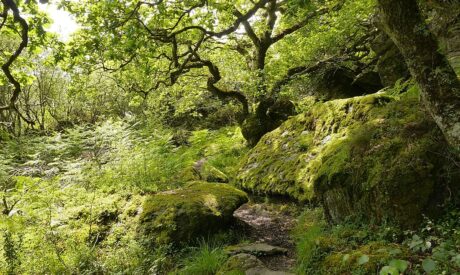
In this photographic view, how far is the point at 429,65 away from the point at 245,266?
344 cm

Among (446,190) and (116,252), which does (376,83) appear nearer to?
(446,190)

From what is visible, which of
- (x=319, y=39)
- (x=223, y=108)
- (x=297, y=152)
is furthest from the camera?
(x=223, y=108)

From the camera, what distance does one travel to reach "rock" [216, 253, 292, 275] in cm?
469

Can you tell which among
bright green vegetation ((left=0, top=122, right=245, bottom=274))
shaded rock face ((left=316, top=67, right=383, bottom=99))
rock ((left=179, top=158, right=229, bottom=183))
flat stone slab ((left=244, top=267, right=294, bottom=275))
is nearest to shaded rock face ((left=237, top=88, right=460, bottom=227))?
flat stone slab ((left=244, top=267, right=294, bottom=275))

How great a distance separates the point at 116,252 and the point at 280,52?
37.5 ft

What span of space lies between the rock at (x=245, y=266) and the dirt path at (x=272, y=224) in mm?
294

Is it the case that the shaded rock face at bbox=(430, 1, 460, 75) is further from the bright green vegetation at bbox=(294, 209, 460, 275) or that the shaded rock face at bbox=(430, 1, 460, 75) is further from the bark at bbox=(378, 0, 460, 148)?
the bright green vegetation at bbox=(294, 209, 460, 275)

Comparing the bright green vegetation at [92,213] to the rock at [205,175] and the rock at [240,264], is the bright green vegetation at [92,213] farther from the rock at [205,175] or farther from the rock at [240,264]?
the rock at [240,264]

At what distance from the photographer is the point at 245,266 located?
4.85 m

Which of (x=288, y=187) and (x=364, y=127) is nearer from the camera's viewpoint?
(x=364, y=127)

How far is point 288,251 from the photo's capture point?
18.5ft

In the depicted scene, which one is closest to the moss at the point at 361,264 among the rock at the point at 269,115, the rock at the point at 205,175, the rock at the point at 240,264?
the rock at the point at 240,264

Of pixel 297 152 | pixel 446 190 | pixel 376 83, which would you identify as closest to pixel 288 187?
pixel 297 152

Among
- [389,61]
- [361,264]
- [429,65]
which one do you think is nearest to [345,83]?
[389,61]
